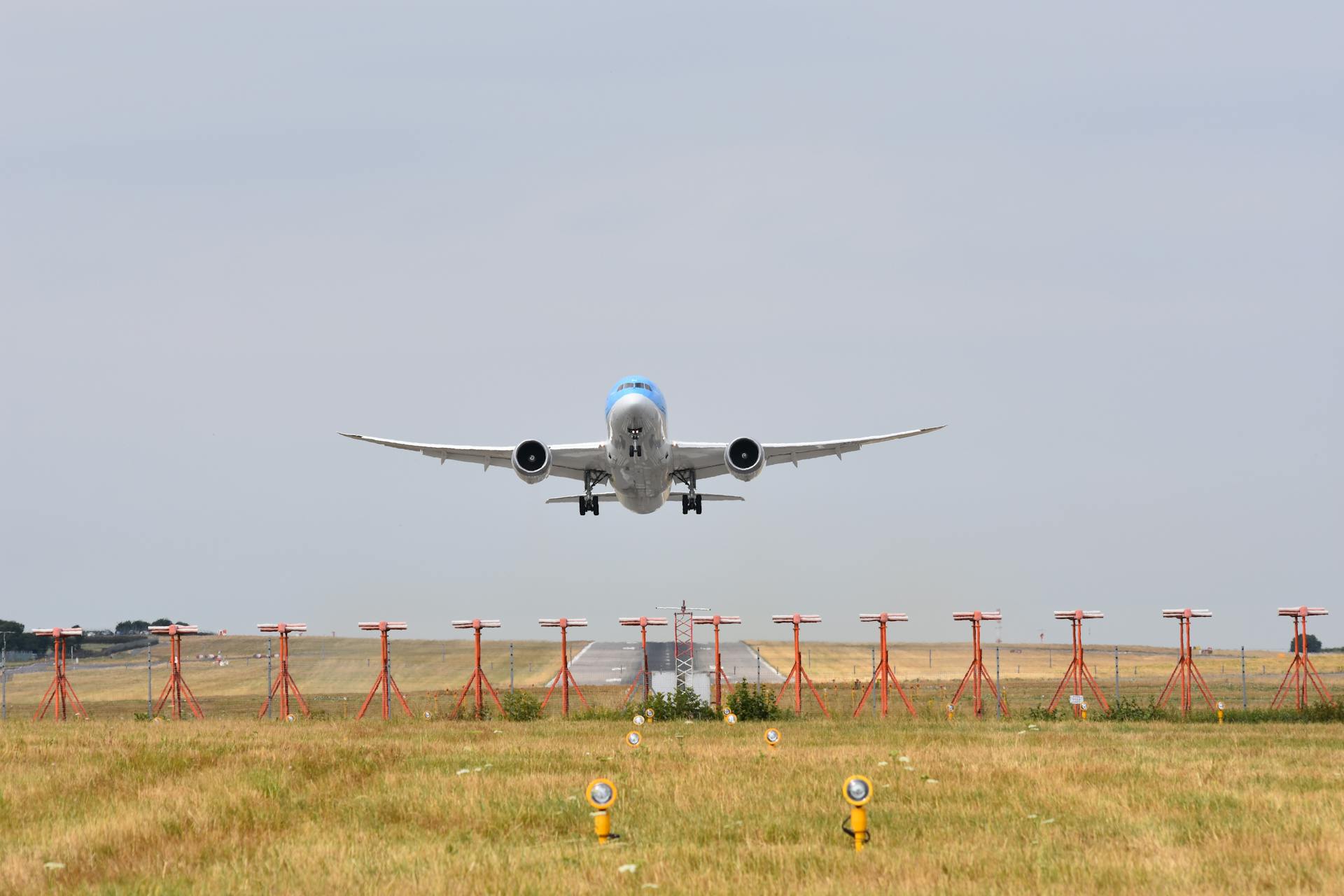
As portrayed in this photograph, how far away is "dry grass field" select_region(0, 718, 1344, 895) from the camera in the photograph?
12.8m

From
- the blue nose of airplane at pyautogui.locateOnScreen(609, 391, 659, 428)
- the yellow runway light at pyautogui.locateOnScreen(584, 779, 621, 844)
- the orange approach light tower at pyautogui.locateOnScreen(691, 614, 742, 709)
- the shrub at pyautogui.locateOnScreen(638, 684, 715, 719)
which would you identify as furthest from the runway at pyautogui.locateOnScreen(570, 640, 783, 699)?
the yellow runway light at pyautogui.locateOnScreen(584, 779, 621, 844)

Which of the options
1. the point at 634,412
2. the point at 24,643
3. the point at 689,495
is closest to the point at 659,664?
the point at 689,495

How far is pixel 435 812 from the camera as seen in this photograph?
16828 mm

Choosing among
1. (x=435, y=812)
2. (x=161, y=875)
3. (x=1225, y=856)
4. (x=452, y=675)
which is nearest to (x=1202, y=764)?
(x=1225, y=856)

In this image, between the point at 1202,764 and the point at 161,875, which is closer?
the point at 161,875

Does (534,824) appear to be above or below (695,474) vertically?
below

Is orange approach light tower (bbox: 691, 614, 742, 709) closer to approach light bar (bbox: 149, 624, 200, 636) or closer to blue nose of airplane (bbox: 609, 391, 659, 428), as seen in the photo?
blue nose of airplane (bbox: 609, 391, 659, 428)

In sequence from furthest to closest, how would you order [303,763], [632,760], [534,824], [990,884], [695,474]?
[695,474]
[632,760]
[303,763]
[534,824]
[990,884]

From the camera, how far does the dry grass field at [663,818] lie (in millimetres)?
12797

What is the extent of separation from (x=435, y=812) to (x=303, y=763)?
599 centimetres

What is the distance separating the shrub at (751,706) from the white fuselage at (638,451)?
7.30 metres

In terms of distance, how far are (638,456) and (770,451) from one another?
7037mm

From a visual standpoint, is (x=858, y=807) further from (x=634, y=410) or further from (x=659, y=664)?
(x=659, y=664)

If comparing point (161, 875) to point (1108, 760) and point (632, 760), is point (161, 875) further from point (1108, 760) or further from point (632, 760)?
point (1108, 760)
